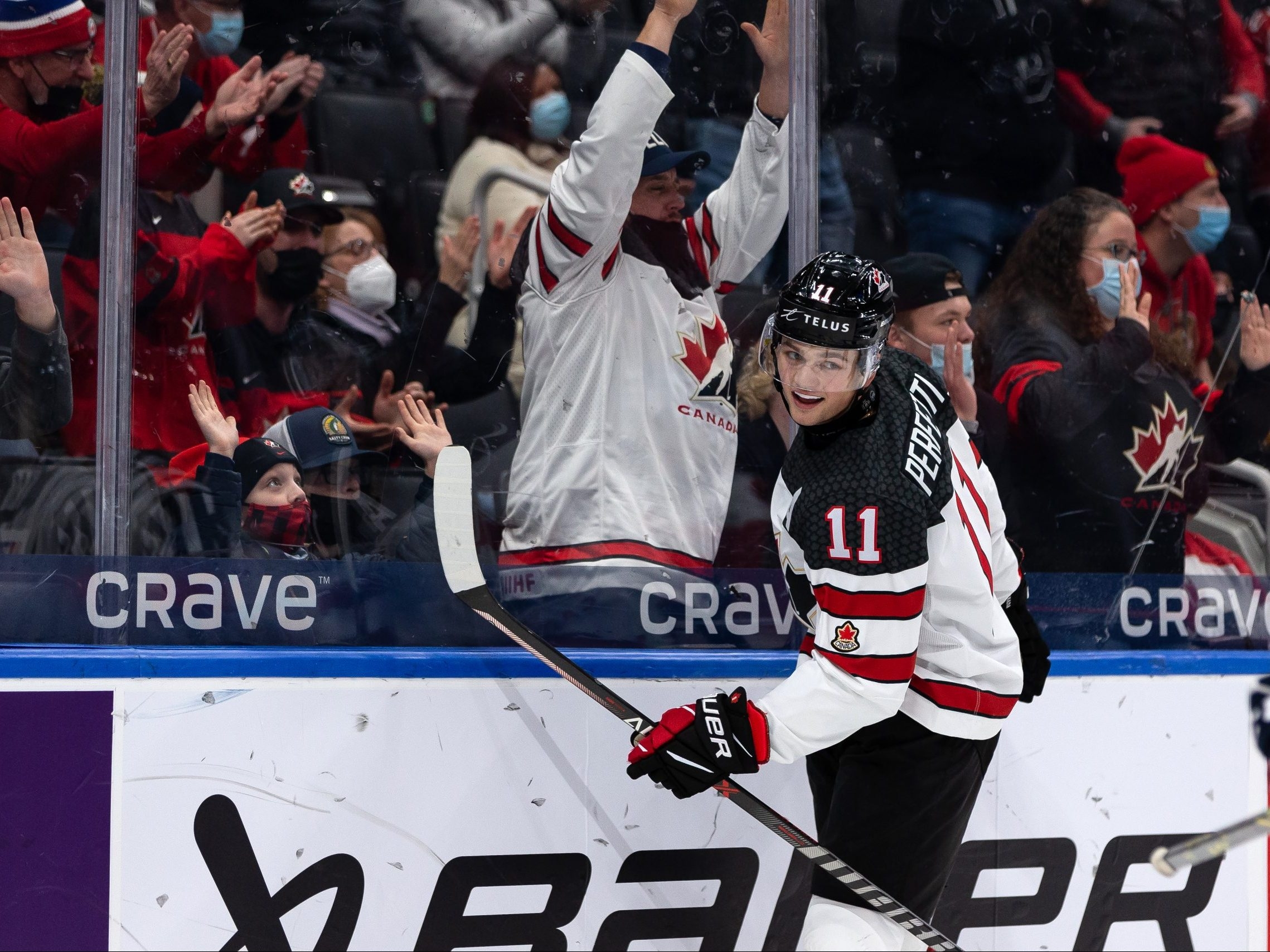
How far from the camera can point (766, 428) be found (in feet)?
7.99

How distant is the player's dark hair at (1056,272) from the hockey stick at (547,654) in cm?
115

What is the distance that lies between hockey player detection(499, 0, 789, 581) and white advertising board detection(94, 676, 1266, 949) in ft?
0.99

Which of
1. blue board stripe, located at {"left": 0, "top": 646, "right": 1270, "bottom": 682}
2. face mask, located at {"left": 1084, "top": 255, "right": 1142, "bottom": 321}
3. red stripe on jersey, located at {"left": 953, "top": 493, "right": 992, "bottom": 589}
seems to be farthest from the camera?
face mask, located at {"left": 1084, "top": 255, "right": 1142, "bottom": 321}

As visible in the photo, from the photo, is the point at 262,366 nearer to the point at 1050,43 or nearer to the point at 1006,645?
the point at 1006,645

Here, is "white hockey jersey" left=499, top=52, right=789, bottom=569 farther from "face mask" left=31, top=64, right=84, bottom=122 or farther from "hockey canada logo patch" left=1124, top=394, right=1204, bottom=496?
"hockey canada logo patch" left=1124, top=394, right=1204, bottom=496

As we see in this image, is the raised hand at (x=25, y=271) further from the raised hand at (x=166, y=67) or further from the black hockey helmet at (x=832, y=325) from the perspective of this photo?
the black hockey helmet at (x=832, y=325)

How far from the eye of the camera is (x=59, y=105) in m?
2.06

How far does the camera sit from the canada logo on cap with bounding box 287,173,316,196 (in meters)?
2.22

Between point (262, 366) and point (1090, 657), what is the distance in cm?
168

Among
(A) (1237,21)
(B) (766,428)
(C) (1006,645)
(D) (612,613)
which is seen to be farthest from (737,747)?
(A) (1237,21)

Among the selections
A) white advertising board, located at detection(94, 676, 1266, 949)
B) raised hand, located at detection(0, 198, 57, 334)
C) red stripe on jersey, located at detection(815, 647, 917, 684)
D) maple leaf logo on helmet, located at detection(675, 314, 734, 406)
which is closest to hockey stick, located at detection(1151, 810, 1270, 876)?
red stripe on jersey, located at detection(815, 647, 917, 684)

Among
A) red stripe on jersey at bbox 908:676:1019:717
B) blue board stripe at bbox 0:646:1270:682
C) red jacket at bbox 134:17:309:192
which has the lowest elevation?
blue board stripe at bbox 0:646:1270:682

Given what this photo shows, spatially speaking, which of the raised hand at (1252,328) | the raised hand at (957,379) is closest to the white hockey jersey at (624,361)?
the raised hand at (957,379)

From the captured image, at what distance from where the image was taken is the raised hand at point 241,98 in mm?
2172
